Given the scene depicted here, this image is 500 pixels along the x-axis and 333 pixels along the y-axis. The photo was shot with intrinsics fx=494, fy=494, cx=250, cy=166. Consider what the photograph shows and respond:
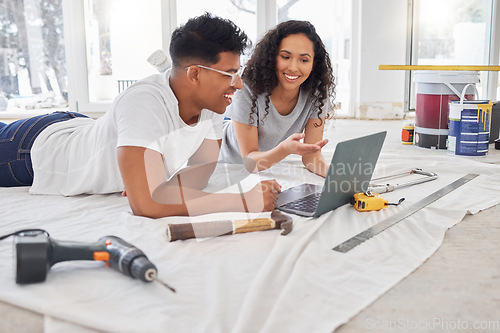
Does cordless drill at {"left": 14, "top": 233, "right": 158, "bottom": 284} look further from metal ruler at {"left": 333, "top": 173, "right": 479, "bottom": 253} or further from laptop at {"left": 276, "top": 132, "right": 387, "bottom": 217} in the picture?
laptop at {"left": 276, "top": 132, "right": 387, "bottom": 217}

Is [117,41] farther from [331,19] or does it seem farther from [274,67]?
[274,67]

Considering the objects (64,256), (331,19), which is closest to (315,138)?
(64,256)

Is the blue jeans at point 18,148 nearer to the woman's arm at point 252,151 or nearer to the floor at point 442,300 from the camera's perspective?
the woman's arm at point 252,151

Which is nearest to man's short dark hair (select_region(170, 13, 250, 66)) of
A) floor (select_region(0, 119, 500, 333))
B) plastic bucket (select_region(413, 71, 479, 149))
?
floor (select_region(0, 119, 500, 333))

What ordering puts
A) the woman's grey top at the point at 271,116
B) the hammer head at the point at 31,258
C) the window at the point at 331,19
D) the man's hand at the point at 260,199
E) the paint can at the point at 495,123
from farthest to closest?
the window at the point at 331,19 → the paint can at the point at 495,123 → the woman's grey top at the point at 271,116 → the man's hand at the point at 260,199 → the hammer head at the point at 31,258

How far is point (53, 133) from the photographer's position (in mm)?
2068

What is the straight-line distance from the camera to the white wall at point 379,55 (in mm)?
4969

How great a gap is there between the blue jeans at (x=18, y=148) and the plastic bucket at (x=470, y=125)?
7.39ft

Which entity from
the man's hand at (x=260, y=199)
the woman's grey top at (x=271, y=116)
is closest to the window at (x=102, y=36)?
the woman's grey top at (x=271, y=116)

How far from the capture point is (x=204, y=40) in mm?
1682

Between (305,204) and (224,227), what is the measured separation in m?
0.43

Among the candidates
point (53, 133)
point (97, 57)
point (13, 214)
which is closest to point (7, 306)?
point (13, 214)

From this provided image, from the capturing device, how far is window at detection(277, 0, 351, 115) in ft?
17.4

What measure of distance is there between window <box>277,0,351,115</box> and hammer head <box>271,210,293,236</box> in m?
3.78
